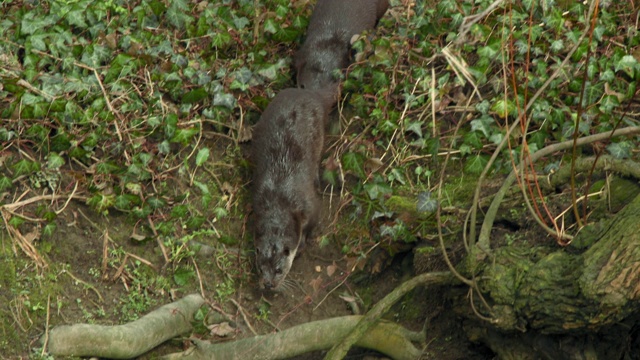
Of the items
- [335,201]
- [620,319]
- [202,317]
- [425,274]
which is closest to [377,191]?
[335,201]

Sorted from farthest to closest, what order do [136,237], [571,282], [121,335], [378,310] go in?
1. [136,237]
2. [121,335]
3. [378,310]
4. [571,282]

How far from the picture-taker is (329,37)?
17.6 feet

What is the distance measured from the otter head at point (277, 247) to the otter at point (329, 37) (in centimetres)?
96

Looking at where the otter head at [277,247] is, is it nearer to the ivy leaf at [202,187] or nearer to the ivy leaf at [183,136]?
the ivy leaf at [202,187]

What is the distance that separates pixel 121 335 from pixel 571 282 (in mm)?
2197

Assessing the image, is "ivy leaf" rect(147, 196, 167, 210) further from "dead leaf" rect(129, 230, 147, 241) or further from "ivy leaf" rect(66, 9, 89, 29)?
"ivy leaf" rect(66, 9, 89, 29)

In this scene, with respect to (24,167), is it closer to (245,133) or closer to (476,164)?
(245,133)

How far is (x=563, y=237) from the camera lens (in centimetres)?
377

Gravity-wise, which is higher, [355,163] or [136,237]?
[355,163]

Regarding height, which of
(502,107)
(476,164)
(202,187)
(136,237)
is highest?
(502,107)

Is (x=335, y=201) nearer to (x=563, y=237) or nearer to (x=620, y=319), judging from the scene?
(x=563, y=237)

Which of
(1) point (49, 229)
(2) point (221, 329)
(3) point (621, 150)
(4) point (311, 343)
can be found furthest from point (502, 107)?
(1) point (49, 229)

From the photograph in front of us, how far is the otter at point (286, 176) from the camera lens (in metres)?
4.89

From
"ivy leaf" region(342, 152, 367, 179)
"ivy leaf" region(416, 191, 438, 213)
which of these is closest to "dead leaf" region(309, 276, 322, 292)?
"ivy leaf" region(342, 152, 367, 179)
